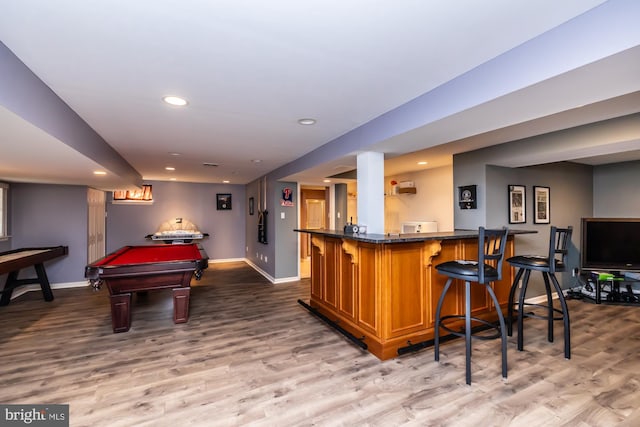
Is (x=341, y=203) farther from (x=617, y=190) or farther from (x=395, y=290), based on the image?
(x=617, y=190)

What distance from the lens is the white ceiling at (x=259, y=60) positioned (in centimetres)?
132

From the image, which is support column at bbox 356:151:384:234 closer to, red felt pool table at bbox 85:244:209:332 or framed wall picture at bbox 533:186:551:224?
red felt pool table at bbox 85:244:209:332

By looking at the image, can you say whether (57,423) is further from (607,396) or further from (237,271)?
(237,271)

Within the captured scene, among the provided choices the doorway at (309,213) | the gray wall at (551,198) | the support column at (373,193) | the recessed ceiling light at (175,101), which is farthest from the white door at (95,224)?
the gray wall at (551,198)

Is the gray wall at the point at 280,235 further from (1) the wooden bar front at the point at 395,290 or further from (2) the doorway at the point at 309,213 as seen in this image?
(1) the wooden bar front at the point at 395,290

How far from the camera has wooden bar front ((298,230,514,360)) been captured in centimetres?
267

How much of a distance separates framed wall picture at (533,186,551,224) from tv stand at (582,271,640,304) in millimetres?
1090

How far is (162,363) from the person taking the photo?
254cm

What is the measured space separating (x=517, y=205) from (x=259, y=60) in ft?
12.7

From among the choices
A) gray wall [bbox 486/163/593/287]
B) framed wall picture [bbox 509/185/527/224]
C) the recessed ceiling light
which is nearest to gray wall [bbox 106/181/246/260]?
the recessed ceiling light

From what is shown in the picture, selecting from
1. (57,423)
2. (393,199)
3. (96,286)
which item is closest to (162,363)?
(57,423)

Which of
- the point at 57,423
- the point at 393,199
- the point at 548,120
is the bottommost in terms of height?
the point at 57,423

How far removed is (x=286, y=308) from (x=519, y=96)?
345 centimetres

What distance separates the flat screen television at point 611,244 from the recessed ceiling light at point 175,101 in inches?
218
